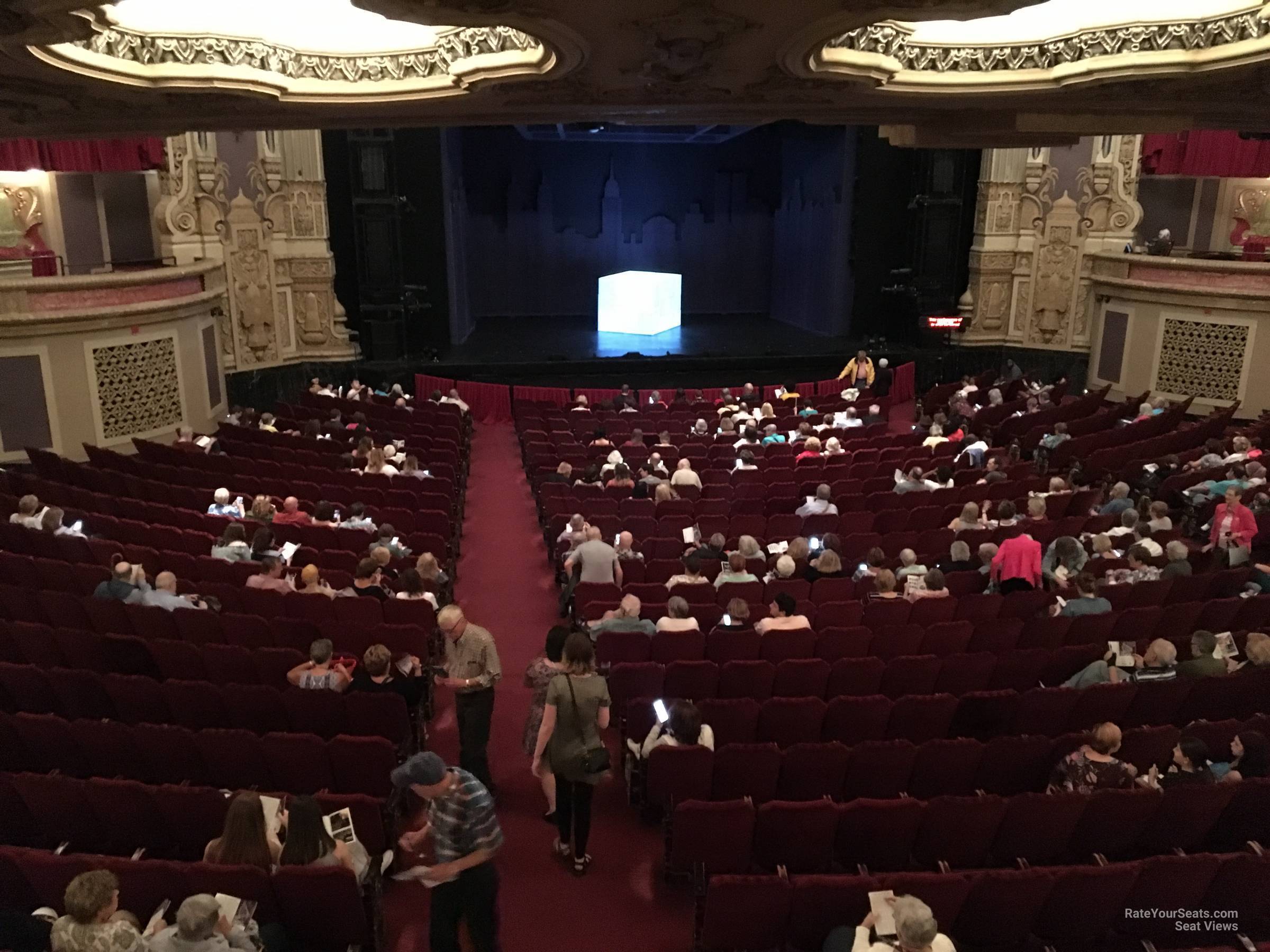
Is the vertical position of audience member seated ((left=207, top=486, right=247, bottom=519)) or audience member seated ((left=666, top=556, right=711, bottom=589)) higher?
audience member seated ((left=666, top=556, right=711, bottom=589))

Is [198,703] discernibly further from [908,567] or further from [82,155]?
[82,155]

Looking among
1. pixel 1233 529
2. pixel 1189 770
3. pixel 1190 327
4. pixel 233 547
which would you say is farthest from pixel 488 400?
pixel 1189 770

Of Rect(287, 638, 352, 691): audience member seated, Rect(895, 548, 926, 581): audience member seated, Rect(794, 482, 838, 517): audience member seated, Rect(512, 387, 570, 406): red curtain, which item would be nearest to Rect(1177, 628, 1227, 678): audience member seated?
Rect(895, 548, 926, 581): audience member seated

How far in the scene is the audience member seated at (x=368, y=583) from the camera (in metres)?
6.60

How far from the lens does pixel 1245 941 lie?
11.9 feet

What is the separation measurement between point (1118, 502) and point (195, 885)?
28.8 ft

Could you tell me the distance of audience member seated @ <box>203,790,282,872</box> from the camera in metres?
3.63

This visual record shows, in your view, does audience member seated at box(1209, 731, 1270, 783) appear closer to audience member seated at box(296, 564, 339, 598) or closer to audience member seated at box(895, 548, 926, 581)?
audience member seated at box(895, 548, 926, 581)

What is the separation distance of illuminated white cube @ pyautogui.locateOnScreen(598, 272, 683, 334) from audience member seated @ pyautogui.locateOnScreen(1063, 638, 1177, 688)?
18.5 m

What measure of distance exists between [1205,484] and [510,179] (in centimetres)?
1994

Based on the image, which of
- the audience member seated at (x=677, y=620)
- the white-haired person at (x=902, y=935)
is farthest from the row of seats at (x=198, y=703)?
the white-haired person at (x=902, y=935)

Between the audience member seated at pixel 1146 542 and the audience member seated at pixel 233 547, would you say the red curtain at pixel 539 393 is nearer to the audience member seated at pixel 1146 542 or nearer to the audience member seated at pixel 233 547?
the audience member seated at pixel 233 547

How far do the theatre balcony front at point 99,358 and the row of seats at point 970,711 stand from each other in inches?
432

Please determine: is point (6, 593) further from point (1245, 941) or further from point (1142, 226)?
point (1142, 226)
